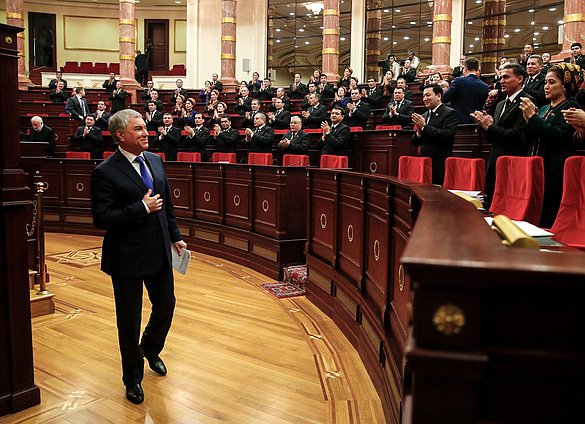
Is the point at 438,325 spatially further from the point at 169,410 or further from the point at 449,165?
the point at 449,165

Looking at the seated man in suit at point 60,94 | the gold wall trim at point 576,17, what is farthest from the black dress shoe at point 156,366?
the seated man in suit at point 60,94

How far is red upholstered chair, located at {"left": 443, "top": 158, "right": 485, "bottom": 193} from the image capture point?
3.37 meters

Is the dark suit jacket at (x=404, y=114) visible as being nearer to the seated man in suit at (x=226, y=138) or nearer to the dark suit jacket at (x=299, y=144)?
the dark suit jacket at (x=299, y=144)

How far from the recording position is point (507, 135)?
3.02 meters

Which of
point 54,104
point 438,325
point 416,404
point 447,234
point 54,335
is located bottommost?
point 54,335

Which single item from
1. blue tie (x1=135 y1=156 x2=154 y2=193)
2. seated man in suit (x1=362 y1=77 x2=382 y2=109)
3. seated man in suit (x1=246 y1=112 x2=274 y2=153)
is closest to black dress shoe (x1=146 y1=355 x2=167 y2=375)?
blue tie (x1=135 y1=156 x2=154 y2=193)

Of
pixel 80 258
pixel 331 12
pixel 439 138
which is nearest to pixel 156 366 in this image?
pixel 439 138

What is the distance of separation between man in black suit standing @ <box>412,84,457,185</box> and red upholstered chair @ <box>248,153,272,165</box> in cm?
303

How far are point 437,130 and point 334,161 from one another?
187 cm

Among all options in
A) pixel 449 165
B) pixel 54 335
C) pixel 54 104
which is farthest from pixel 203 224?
pixel 54 104

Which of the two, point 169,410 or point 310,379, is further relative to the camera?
point 310,379

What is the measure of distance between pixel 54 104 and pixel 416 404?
13515 millimetres

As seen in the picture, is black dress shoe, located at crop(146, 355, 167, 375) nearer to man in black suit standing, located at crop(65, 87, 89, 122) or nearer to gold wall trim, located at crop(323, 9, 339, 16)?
man in black suit standing, located at crop(65, 87, 89, 122)

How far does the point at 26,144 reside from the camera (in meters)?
4.52
